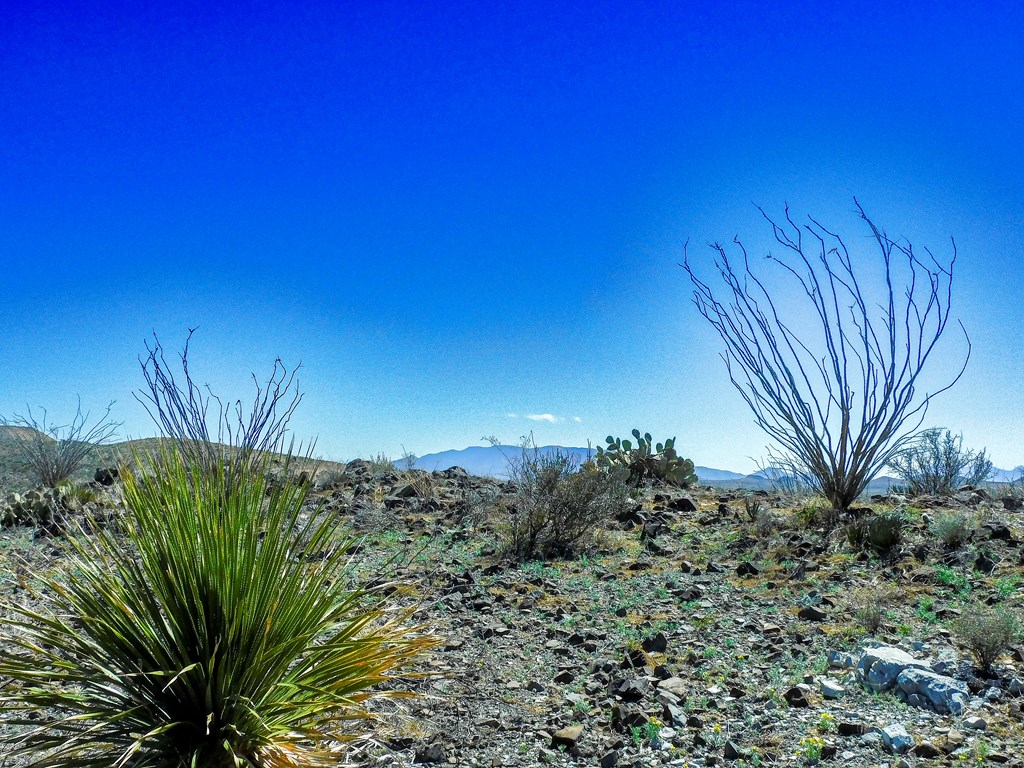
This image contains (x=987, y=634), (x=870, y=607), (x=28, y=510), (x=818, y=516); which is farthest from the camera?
Result: (x=28, y=510)

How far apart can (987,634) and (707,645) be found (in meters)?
1.85

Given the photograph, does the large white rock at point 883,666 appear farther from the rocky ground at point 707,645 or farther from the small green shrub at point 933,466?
the small green shrub at point 933,466

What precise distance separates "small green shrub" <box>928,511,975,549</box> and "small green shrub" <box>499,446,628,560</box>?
147 inches

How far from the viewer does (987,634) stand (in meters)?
5.20

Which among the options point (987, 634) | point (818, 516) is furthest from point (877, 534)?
point (987, 634)

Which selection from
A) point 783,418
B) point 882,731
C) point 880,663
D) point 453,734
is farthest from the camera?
point 783,418

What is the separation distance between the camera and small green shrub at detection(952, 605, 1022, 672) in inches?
203

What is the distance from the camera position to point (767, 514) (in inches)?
403

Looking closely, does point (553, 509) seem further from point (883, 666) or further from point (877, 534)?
point (883, 666)

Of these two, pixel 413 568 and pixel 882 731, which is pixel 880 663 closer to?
pixel 882 731

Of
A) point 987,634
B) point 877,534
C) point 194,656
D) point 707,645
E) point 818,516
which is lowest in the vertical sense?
point 707,645

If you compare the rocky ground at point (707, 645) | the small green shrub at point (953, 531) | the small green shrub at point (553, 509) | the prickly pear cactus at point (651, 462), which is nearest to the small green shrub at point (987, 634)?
the rocky ground at point (707, 645)

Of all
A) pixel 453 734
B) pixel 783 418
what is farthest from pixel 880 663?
pixel 783 418

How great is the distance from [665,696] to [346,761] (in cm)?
205
